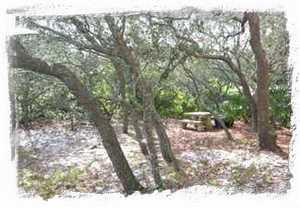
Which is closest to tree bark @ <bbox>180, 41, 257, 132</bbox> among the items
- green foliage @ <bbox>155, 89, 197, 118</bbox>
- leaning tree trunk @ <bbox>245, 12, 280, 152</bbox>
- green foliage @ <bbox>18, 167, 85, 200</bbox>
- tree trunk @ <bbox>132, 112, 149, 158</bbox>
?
leaning tree trunk @ <bbox>245, 12, 280, 152</bbox>

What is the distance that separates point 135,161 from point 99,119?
164 millimetres

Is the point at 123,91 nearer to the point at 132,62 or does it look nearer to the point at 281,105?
the point at 132,62

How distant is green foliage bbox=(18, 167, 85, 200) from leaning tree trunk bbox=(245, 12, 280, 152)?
0.54 metres

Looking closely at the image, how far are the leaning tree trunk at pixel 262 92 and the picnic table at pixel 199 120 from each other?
14 cm

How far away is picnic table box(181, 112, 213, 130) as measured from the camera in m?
1.39

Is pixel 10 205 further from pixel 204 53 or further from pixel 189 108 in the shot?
pixel 204 53

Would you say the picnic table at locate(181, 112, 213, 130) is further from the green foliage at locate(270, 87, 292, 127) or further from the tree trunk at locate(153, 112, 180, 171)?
the green foliage at locate(270, 87, 292, 127)

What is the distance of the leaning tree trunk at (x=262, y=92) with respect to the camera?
1.40 m

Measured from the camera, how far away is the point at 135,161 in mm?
1453

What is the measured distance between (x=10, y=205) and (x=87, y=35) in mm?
512

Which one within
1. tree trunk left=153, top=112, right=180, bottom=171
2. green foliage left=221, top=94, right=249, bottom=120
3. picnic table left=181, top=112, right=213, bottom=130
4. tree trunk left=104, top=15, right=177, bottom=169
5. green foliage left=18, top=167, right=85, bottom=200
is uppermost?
tree trunk left=104, top=15, right=177, bottom=169

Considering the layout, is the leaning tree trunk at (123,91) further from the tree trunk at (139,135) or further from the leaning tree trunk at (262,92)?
the leaning tree trunk at (262,92)

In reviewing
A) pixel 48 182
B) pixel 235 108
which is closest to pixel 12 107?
pixel 48 182

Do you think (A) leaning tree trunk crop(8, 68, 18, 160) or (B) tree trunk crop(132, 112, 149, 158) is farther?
(B) tree trunk crop(132, 112, 149, 158)
